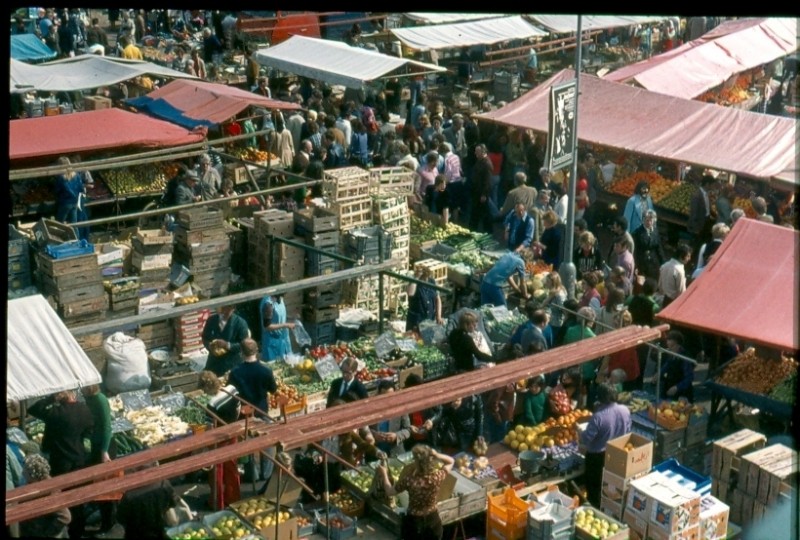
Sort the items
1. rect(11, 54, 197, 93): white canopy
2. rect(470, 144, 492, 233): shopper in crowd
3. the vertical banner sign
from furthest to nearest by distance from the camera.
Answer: rect(11, 54, 197, 93): white canopy → rect(470, 144, 492, 233): shopper in crowd → the vertical banner sign

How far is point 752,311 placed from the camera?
33.6 ft

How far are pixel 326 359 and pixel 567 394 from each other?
255 centimetres

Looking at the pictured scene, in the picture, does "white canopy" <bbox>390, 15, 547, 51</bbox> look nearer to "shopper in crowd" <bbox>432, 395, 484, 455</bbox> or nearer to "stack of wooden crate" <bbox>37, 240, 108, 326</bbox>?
"stack of wooden crate" <bbox>37, 240, 108, 326</bbox>

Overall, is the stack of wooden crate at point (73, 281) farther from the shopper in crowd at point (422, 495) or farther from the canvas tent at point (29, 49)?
the canvas tent at point (29, 49)

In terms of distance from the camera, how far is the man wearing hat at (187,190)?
14.9 meters

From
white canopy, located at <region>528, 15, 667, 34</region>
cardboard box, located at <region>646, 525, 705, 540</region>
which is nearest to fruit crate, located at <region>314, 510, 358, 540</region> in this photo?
cardboard box, located at <region>646, 525, 705, 540</region>

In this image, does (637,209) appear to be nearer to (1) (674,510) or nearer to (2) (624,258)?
(2) (624,258)

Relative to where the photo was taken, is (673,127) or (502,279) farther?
(673,127)

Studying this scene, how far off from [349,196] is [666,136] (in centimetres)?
543

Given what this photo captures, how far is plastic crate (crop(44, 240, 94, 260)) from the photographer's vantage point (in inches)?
482

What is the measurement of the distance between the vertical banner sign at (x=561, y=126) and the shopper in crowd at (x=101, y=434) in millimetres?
5605

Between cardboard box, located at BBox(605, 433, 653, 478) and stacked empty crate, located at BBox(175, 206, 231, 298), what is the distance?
21.5 ft

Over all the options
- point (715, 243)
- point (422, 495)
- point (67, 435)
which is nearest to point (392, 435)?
point (422, 495)

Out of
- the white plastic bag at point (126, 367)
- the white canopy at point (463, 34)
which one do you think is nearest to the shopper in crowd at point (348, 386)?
the white plastic bag at point (126, 367)
